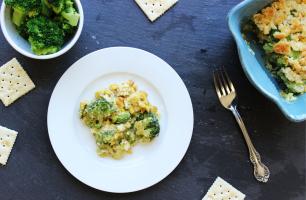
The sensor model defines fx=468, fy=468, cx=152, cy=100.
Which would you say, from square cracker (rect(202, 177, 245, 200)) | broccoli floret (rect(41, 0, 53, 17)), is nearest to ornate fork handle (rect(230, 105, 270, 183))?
square cracker (rect(202, 177, 245, 200))

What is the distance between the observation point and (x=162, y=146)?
6.04ft

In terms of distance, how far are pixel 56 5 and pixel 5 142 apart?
58 cm

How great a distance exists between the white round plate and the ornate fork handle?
19 centimetres

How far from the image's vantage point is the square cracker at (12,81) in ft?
6.02

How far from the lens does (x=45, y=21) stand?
5.54 feet

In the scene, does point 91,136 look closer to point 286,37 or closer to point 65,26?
point 65,26

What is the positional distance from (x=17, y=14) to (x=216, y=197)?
40.8 inches

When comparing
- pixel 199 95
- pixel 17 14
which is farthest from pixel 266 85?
pixel 17 14

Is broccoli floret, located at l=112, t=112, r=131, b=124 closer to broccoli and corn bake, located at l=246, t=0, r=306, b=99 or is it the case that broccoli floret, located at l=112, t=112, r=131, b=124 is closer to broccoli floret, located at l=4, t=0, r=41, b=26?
broccoli floret, located at l=4, t=0, r=41, b=26

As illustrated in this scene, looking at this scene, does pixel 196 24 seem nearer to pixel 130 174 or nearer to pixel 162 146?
pixel 162 146

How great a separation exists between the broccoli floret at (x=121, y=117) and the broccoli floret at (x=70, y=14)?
38cm

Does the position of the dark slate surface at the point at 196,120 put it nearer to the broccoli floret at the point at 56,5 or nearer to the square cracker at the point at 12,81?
the square cracker at the point at 12,81

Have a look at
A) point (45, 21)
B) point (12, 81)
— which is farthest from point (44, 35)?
point (12, 81)

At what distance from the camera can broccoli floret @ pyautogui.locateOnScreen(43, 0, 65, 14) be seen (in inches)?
65.4
